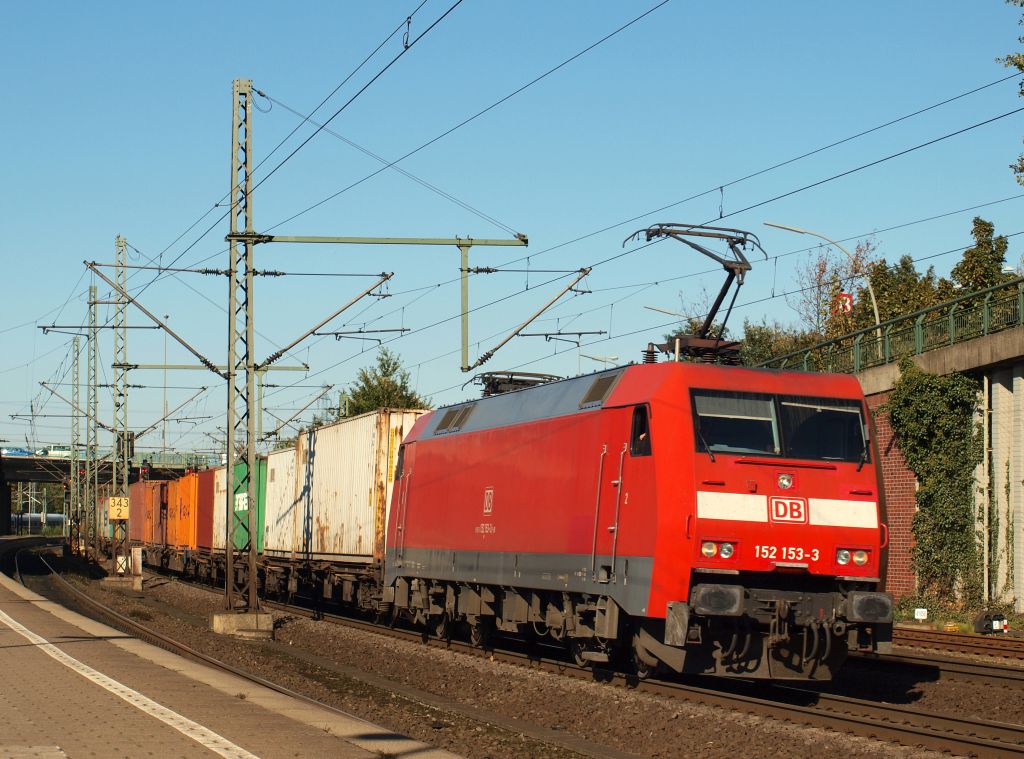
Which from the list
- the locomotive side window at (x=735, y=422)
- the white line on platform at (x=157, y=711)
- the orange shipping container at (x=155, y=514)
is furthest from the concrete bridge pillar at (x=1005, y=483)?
the orange shipping container at (x=155, y=514)

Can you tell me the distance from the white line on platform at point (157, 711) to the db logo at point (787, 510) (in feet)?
21.6

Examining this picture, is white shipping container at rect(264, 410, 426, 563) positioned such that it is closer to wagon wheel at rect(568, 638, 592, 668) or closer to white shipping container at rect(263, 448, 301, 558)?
white shipping container at rect(263, 448, 301, 558)

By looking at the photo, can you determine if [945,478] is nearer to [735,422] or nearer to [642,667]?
[642,667]

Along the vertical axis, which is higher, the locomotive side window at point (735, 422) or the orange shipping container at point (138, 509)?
the locomotive side window at point (735, 422)

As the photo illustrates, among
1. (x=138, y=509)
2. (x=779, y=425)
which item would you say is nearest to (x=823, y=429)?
(x=779, y=425)

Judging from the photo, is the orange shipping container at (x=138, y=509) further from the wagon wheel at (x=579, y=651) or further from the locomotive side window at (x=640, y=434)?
the locomotive side window at (x=640, y=434)

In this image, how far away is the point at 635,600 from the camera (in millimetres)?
14547

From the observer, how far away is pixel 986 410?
85.7ft

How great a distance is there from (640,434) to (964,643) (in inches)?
333

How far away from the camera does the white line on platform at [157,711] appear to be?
33.7ft

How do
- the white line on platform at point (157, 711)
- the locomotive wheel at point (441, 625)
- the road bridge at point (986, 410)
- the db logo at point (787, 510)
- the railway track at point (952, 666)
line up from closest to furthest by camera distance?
the white line on platform at point (157, 711)
the db logo at point (787, 510)
the railway track at point (952, 666)
the locomotive wheel at point (441, 625)
the road bridge at point (986, 410)

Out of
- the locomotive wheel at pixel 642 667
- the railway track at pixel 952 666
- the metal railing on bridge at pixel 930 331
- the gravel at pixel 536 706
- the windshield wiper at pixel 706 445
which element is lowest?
the gravel at pixel 536 706

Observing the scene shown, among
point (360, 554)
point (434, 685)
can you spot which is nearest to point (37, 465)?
Answer: point (360, 554)

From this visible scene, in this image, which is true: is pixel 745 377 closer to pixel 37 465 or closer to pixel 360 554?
pixel 360 554
